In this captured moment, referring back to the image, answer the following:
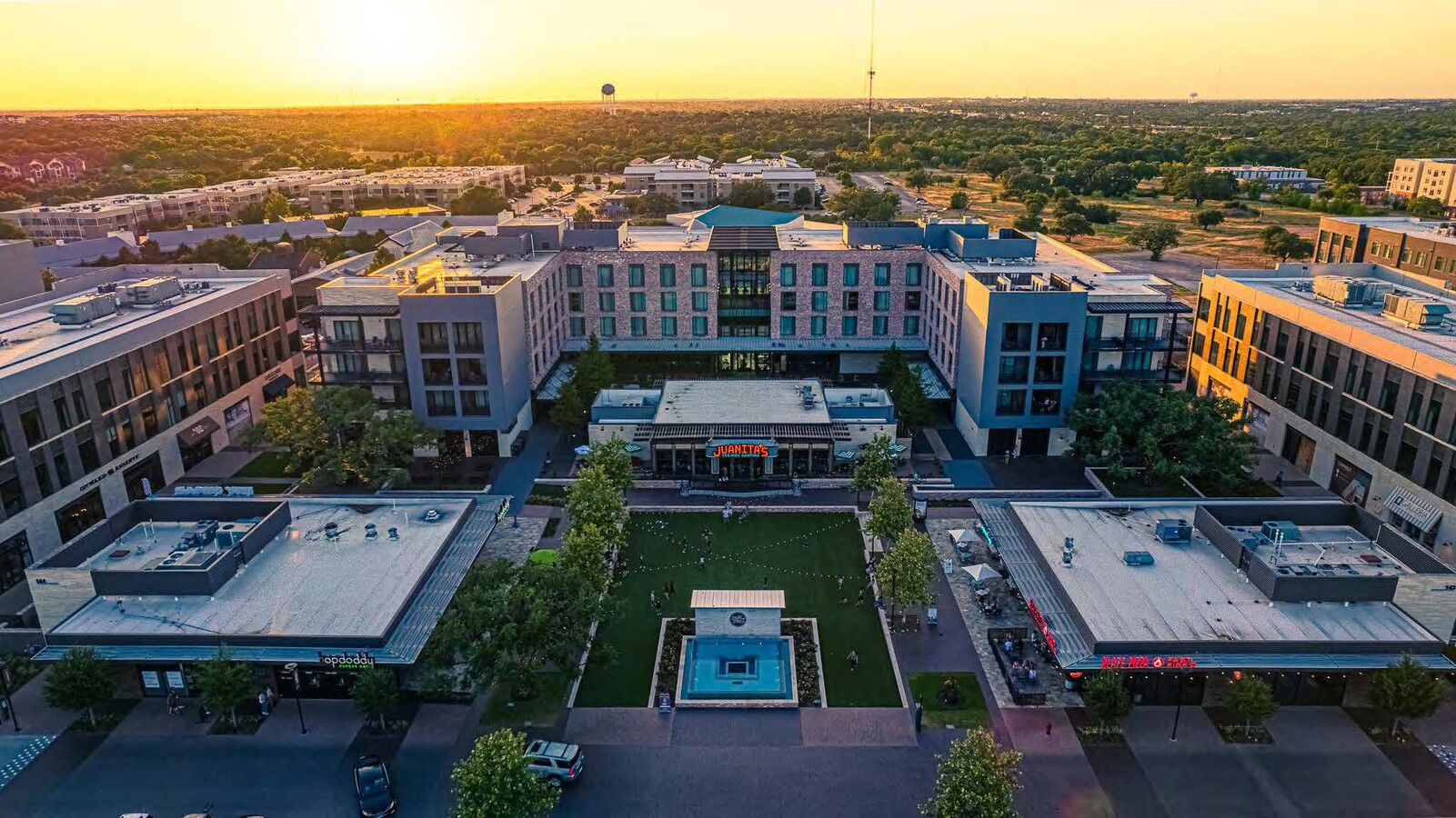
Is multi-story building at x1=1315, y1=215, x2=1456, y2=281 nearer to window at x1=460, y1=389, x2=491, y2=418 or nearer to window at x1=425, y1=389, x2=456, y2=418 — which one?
window at x1=460, y1=389, x2=491, y2=418

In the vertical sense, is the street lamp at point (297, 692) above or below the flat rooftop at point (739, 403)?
below

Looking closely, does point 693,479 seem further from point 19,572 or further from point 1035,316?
point 19,572

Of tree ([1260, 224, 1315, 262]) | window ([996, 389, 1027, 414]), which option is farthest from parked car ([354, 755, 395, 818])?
tree ([1260, 224, 1315, 262])

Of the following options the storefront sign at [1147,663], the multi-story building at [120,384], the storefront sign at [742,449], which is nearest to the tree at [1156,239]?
the storefront sign at [742,449]

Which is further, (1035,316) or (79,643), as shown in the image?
(1035,316)

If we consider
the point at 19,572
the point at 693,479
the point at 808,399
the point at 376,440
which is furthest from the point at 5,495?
the point at 808,399

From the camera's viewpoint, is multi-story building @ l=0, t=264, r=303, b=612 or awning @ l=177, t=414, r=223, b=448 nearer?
multi-story building @ l=0, t=264, r=303, b=612

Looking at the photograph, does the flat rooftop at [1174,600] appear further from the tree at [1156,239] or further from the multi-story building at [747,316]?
the tree at [1156,239]
